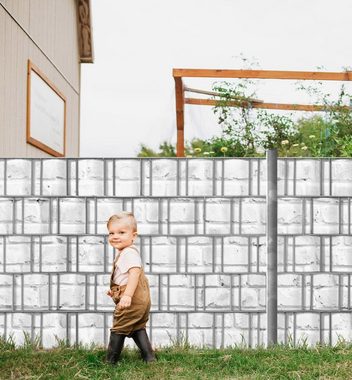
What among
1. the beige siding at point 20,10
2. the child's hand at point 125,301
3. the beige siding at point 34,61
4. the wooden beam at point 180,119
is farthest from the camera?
the wooden beam at point 180,119

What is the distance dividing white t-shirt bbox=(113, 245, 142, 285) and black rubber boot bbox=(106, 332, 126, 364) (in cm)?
34

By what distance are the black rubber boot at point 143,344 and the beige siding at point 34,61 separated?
386cm

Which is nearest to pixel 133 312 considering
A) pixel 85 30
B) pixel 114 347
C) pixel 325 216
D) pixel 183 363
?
pixel 114 347

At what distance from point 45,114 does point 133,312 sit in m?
6.06

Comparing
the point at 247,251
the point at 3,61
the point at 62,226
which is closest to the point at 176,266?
the point at 247,251

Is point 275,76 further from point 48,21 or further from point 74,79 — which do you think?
point 74,79

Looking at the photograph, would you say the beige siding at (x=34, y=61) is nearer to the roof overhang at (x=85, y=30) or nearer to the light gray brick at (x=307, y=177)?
the roof overhang at (x=85, y=30)

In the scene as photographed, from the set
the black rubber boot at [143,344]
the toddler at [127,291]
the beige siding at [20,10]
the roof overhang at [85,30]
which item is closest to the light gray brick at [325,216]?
the toddler at [127,291]

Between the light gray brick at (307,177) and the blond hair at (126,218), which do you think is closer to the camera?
the blond hair at (126,218)

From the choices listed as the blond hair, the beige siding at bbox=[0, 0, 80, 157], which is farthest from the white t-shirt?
the beige siding at bbox=[0, 0, 80, 157]

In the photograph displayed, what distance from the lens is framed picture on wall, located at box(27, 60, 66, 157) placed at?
351 inches

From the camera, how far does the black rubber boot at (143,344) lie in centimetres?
437

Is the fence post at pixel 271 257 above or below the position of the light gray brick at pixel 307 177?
below

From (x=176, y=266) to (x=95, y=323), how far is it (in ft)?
2.29
